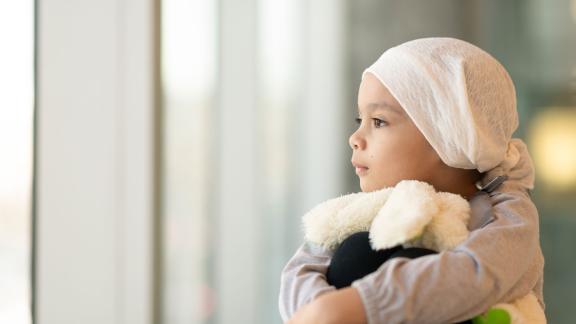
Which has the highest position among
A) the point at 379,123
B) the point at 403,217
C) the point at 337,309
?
the point at 379,123

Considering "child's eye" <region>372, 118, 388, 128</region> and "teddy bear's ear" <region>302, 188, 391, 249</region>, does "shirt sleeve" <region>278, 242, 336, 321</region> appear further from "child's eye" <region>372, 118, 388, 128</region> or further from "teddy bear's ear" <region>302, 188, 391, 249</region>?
"child's eye" <region>372, 118, 388, 128</region>

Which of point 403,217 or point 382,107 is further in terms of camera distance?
point 382,107

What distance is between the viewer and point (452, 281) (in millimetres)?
821

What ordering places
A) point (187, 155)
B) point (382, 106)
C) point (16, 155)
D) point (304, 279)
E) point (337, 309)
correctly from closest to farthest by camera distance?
point (337, 309), point (304, 279), point (382, 106), point (16, 155), point (187, 155)

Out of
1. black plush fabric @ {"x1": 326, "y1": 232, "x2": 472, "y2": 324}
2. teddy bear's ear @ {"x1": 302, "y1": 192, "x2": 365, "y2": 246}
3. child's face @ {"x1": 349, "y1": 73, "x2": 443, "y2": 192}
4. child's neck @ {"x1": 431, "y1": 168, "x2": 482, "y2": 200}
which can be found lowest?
black plush fabric @ {"x1": 326, "y1": 232, "x2": 472, "y2": 324}

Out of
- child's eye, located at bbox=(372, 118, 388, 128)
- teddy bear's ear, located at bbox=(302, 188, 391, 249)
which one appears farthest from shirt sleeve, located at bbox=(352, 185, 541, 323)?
child's eye, located at bbox=(372, 118, 388, 128)

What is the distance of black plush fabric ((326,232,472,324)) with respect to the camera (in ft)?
2.87

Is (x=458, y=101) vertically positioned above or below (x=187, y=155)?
above

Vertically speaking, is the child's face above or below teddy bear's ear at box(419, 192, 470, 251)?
above

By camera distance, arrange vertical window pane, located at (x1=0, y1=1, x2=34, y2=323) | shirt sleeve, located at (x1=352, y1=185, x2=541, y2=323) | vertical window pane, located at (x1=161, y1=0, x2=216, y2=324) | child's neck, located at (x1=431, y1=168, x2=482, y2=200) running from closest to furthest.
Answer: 1. shirt sleeve, located at (x1=352, y1=185, x2=541, y2=323)
2. child's neck, located at (x1=431, y1=168, x2=482, y2=200)
3. vertical window pane, located at (x1=0, y1=1, x2=34, y2=323)
4. vertical window pane, located at (x1=161, y1=0, x2=216, y2=324)

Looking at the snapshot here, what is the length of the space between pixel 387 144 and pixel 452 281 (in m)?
0.28

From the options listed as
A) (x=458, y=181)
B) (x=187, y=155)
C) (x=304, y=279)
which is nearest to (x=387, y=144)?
(x=458, y=181)

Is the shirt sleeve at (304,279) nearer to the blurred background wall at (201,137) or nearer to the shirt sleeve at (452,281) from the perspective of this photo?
the shirt sleeve at (452,281)

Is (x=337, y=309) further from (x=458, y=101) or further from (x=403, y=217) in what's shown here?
(x=458, y=101)
